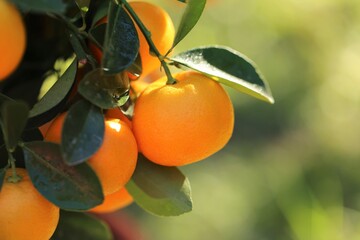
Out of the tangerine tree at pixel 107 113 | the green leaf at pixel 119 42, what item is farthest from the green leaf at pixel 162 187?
the green leaf at pixel 119 42

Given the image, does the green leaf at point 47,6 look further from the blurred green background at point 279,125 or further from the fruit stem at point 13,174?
the blurred green background at point 279,125

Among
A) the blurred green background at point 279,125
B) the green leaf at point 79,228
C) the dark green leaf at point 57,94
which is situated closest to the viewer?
the dark green leaf at point 57,94

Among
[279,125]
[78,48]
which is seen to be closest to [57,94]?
[78,48]

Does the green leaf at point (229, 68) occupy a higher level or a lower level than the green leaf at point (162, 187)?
higher

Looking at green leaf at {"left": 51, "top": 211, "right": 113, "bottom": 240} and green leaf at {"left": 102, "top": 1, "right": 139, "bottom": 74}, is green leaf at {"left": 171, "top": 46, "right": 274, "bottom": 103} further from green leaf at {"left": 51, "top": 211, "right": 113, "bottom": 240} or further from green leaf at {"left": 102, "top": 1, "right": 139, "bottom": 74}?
green leaf at {"left": 51, "top": 211, "right": 113, "bottom": 240}

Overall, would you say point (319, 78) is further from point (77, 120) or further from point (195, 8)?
point (77, 120)

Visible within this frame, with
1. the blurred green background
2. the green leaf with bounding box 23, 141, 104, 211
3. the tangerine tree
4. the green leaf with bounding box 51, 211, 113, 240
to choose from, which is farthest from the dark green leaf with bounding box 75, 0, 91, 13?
the blurred green background

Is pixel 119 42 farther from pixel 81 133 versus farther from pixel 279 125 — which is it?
pixel 279 125
